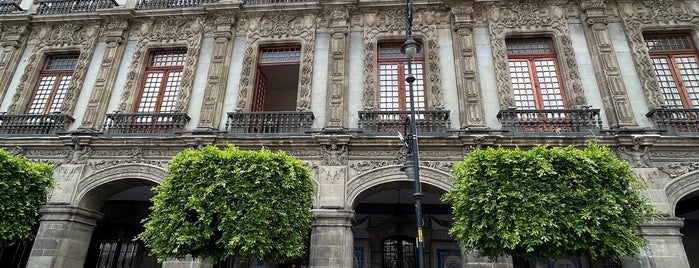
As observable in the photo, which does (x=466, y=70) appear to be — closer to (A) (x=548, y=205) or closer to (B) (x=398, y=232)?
(A) (x=548, y=205)

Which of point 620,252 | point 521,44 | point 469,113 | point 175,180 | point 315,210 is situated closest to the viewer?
point 620,252

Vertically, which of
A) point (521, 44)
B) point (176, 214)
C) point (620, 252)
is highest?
point (521, 44)

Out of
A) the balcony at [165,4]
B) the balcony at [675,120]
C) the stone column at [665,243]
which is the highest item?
the balcony at [165,4]

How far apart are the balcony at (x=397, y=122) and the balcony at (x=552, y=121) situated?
1.41 meters

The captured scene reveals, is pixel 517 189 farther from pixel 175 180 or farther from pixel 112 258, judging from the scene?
pixel 112 258

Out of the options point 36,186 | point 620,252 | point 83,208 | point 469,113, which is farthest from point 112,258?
point 620,252

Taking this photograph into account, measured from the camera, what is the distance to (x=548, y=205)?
639cm

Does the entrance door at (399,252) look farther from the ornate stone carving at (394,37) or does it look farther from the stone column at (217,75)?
the stone column at (217,75)

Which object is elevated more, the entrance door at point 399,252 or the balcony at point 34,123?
the balcony at point 34,123

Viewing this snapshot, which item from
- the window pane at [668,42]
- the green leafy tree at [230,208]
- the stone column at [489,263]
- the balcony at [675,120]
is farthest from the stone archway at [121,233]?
the window pane at [668,42]

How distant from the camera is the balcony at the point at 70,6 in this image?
41.0 ft

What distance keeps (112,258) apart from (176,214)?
310 inches

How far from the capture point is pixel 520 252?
648 cm

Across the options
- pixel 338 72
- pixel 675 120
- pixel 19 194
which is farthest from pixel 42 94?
pixel 675 120
